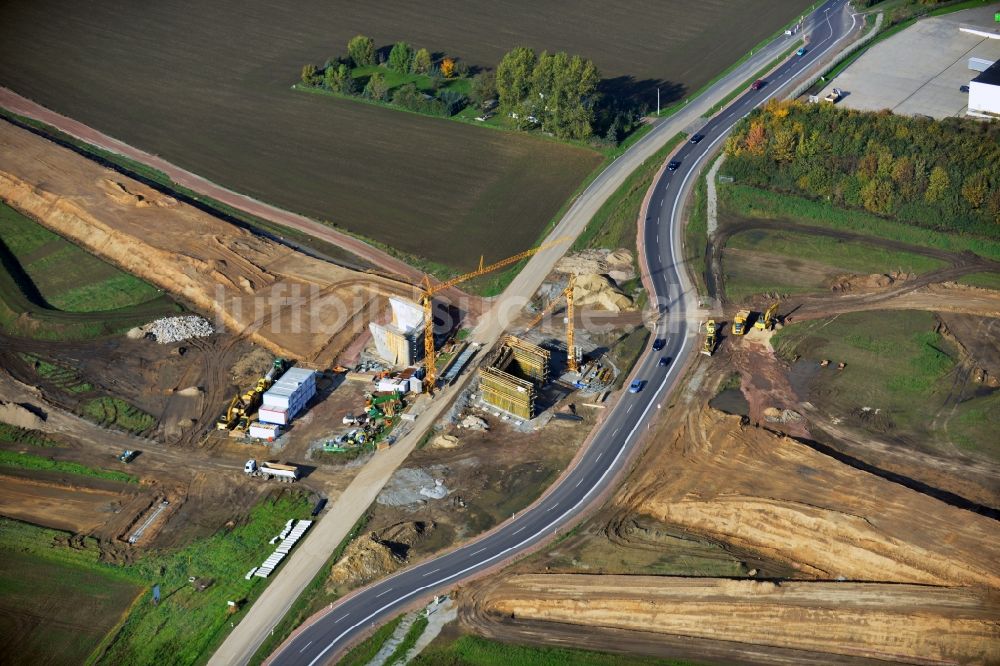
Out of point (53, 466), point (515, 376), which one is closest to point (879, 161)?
point (515, 376)

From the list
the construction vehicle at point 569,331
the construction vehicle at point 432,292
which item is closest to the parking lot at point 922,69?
the construction vehicle at point 432,292

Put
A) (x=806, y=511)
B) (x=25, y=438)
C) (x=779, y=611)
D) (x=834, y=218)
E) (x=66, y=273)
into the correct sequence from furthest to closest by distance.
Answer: (x=834, y=218) → (x=66, y=273) → (x=25, y=438) → (x=806, y=511) → (x=779, y=611)

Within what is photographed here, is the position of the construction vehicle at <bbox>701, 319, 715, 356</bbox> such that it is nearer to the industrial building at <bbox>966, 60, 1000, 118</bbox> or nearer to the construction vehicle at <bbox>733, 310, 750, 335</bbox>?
the construction vehicle at <bbox>733, 310, 750, 335</bbox>

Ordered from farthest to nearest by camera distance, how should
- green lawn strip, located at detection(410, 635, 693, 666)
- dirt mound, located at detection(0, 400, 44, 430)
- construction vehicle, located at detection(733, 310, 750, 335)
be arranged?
construction vehicle, located at detection(733, 310, 750, 335) → dirt mound, located at detection(0, 400, 44, 430) → green lawn strip, located at detection(410, 635, 693, 666)

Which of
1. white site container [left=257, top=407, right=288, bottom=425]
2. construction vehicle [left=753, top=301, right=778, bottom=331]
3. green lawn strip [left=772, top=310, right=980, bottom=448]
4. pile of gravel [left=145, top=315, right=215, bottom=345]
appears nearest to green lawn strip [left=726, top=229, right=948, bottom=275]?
green lawn strip [left=772, top=310, right=980, bottom=448]

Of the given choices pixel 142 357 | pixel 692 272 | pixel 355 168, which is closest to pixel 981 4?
pixel 692 272

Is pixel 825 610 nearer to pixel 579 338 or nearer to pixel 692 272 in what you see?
pixel 579 338

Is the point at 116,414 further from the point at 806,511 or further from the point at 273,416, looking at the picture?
the point at 806,511
